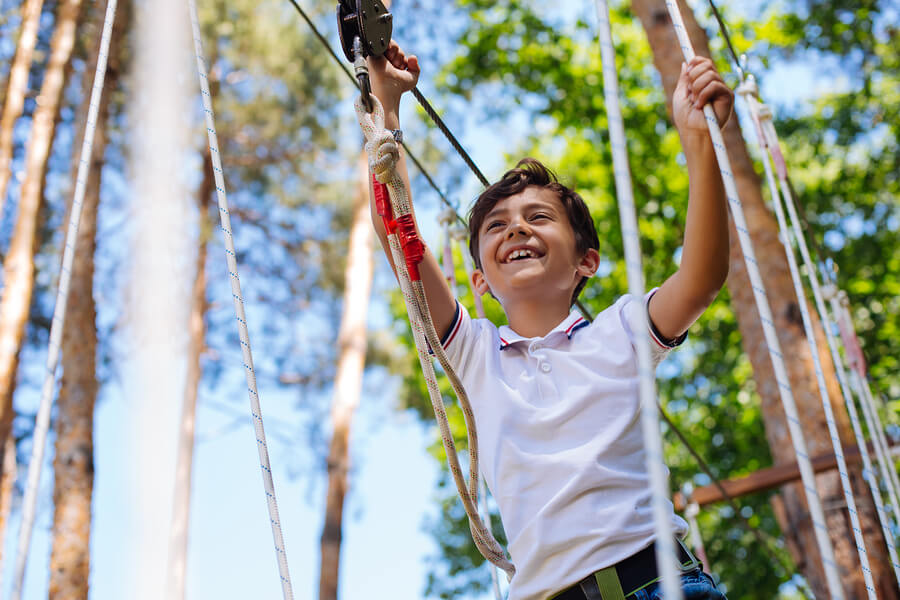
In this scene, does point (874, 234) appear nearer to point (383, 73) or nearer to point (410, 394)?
point (410, 394)

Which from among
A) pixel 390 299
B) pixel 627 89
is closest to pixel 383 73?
pixel 627 89

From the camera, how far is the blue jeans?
1.20 m

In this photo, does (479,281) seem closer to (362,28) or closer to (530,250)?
(530,250)

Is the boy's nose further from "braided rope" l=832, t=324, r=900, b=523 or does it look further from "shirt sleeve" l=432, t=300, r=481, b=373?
"braided rope" l=832, t=324, r=900, b=523

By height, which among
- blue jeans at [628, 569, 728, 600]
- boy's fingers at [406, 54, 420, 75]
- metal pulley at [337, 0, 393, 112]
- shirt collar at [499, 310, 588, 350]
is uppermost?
boy's fingers at [406, 54, 420, 75]

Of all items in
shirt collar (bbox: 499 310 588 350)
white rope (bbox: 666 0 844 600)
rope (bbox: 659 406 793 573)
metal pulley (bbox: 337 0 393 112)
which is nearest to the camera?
white rope (bbox: 666 0 844 600)

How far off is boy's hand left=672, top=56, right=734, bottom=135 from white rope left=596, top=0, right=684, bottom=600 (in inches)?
10.3

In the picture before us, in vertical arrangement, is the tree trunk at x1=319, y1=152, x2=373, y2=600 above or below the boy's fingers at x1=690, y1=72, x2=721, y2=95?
above

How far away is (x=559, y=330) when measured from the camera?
4.81 feet

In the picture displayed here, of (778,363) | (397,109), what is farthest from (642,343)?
(397,109)

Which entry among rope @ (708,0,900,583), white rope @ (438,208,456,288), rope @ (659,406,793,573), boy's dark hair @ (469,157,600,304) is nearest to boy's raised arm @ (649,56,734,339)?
boy's dark hair @ (469,157,600,304)

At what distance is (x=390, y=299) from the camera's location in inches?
353

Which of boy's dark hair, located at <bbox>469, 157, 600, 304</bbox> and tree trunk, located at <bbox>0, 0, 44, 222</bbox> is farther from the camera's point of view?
tree trunk, located at <bbox>0, 0, 44, 222</bbox>

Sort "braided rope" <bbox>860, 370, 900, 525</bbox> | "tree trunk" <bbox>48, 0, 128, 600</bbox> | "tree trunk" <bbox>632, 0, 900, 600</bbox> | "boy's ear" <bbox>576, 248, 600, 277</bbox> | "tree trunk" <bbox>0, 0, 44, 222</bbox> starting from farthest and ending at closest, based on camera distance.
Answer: "tree trunk" <bbox>0, 0, 44, 222</bbox>
"tree trunk" <bbox>48, 0, 128, 600</bbox>
"tree trunk" <bbox>632, 0, 900, 600</bbox>
"braided rope" <bbox>860, 370, 900, 525</bbox>
"boy's ear" <bbox>576, 248, 600, 277</bbox>
